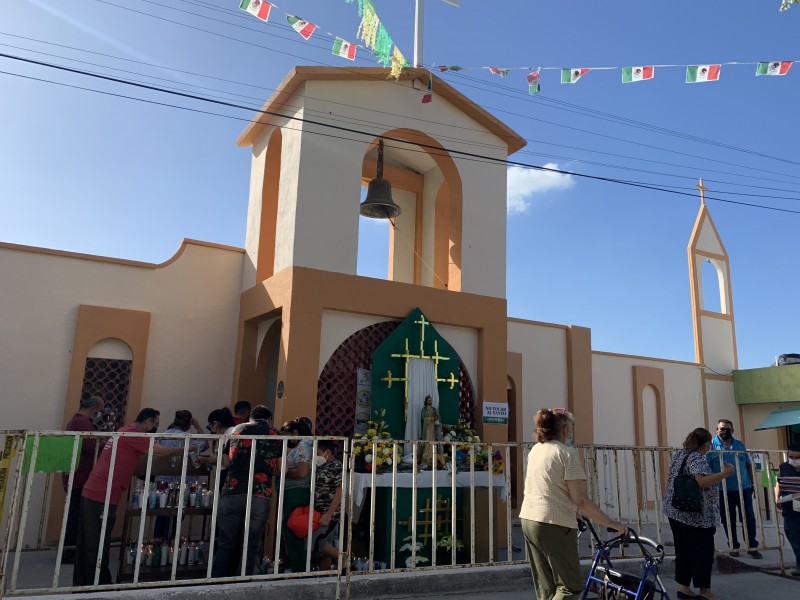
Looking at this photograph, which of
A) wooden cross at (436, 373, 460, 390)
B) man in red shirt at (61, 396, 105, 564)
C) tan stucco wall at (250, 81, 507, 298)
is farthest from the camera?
wooden cross at (436, 373, 460, 390)

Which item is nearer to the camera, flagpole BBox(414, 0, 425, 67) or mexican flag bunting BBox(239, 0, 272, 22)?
mexican flag bunting BBox(239, 0, 272, 22)

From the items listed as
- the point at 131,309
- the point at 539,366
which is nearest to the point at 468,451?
the point at 539,366

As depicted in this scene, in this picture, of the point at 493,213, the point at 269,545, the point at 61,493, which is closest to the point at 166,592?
the point at 269,545

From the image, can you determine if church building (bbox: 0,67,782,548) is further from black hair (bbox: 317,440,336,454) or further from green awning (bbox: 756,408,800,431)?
green awning (bbox: 756,408,800,431)

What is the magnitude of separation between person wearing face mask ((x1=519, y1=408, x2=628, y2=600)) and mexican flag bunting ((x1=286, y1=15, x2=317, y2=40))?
635cm

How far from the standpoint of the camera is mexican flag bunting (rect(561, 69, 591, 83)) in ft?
30.2

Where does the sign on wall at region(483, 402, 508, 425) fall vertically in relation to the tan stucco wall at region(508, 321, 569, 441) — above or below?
below

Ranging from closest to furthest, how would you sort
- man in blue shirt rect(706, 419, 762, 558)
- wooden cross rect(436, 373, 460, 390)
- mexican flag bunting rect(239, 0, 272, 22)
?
1. man in blue shirt rect(706, 419, 762, 558)
2. mexican flag bunting rect(239, 0, 272, 22)
3. wooden cross rect(436, 373, 460, 390)

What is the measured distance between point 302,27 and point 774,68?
5924 mm

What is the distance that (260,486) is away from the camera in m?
5.76

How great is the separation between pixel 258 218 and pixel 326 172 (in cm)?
170

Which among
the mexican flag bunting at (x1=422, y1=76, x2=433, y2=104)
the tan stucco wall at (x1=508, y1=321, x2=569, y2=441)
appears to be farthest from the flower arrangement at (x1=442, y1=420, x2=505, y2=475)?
the mexican flag bunting at (x1=422, y1=76, x2=433, y2=104)

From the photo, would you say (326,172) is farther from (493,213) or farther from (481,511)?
(481,511)

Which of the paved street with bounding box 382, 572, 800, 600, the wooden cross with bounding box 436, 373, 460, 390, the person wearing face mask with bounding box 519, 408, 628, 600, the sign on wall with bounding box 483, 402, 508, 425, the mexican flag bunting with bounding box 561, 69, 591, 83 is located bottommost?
the paved street with bounding box 382, 572, 800, 600
